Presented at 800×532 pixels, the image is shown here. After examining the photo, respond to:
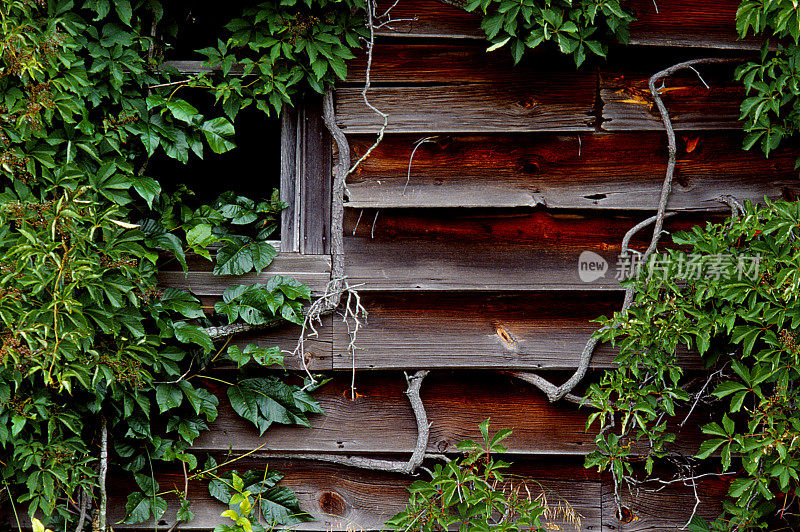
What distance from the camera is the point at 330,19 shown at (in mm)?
1988

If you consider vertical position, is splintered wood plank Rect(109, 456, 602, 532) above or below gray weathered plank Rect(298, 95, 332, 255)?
below

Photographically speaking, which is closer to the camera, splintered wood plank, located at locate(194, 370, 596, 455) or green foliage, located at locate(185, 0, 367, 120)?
green foliage, located at locate(185, 0, 367, 120)

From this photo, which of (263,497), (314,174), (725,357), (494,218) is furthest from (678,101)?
(263,497)

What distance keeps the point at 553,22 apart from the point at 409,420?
131 centimetres

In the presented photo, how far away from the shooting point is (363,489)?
2100 mm

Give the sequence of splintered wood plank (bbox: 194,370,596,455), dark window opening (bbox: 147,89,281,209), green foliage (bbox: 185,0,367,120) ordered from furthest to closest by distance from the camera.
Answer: dark window opening (bbox: 147,89,281,209) → splintered wood plank (bbox: 194,370,596,455) → green foliage (bbox: 185,0,367,120)

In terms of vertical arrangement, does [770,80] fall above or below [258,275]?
above

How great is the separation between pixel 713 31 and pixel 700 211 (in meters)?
0.57

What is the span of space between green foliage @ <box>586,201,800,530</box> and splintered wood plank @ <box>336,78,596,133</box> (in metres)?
0.53

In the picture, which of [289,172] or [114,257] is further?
[289,172]

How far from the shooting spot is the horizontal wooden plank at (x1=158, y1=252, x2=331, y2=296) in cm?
205

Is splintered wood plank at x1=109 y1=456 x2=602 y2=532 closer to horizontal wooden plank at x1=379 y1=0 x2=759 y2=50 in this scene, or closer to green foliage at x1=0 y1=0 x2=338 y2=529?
green foliage at x1=0 y1=0 x2=338 y2=529

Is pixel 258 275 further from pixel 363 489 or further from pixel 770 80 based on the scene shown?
pixel 770 80

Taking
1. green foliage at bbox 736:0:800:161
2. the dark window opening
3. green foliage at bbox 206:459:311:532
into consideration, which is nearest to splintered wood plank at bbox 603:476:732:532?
green foliage at bbox 206:459:311:532
